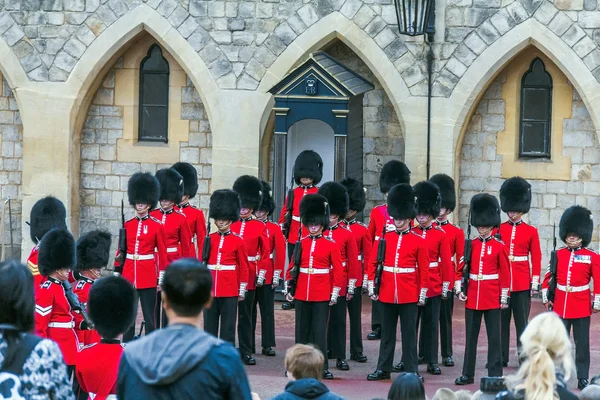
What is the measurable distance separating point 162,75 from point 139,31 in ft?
1.61

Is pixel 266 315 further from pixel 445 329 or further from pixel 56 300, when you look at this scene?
pixel 56 300

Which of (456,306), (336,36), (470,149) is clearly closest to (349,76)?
(336,36)

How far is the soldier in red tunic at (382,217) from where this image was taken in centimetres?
813

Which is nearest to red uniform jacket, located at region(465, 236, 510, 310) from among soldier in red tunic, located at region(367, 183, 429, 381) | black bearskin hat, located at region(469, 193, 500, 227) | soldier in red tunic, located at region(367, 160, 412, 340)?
black bearskin hat, located at region(469, 193, 500, 227)

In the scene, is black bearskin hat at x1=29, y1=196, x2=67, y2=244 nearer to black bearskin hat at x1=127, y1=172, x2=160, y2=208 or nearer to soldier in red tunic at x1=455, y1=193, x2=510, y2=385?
black bearskin hat at x1=127, y1=172, x2=160, y2=208

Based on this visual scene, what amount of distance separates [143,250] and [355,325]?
1.40 meters

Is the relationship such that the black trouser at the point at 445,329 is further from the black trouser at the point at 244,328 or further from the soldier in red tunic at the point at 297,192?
the soldier in red tunic at the point at 297,192

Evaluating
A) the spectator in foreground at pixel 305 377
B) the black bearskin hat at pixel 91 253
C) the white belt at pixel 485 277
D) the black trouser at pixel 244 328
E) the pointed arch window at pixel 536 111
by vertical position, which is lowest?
the black trouser at pixel 244 328

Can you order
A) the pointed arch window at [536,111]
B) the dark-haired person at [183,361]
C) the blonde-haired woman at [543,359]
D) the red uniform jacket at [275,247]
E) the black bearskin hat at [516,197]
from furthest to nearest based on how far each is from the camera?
the pointed arch window at [536,111], the red uniform jacket at [275,247], the black bearskin hat at [516,197], the blonde-haired woman at [543,359], the dark-haired person at [183,361]

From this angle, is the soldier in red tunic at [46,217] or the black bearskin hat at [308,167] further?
the black bearskin hat at [308,167]

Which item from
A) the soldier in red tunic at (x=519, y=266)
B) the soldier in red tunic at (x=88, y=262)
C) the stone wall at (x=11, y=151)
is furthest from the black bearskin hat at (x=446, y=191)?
the stone wall at (x=11, y=151)

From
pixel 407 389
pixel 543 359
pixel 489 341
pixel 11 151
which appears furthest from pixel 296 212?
pixel 543 359

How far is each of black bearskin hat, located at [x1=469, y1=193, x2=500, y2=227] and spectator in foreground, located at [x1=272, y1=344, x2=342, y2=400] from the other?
341 centimetres

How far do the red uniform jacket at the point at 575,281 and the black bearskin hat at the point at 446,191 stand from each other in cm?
140
